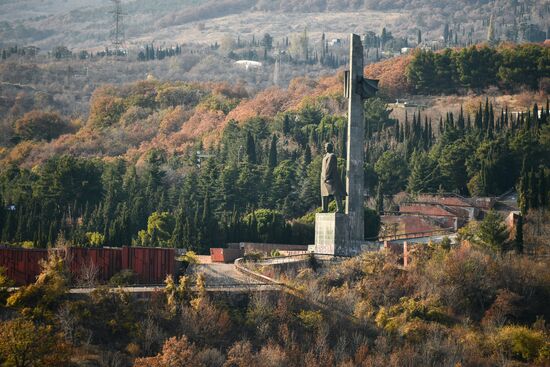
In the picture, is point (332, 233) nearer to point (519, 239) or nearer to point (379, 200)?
point (519, 239)

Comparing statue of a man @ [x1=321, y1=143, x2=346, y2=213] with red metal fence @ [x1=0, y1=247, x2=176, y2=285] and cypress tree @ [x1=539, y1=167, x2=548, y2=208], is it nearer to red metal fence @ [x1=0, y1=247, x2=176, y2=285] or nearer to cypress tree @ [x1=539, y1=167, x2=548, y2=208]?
red metal fence @ [x1=0, y1=247, x2=176, y2=285]

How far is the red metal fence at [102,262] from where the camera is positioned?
4944 cm

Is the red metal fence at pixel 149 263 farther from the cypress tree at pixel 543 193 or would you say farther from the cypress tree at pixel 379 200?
the cypress tree at pixel 379 200

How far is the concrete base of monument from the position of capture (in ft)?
182

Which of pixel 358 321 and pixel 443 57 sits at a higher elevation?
pixel 443 57

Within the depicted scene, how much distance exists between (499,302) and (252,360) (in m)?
12.0

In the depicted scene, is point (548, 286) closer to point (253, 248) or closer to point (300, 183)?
point (253, 248)

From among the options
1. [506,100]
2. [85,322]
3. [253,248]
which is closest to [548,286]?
[253,248]

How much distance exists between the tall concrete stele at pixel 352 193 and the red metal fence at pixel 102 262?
21.6 feet

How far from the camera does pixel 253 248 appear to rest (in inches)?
2451

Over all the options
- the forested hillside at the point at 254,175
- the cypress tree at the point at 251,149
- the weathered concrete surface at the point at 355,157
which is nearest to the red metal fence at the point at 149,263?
the weathered concrete surface at the point at 355,157

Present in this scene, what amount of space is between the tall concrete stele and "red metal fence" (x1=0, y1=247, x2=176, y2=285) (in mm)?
6584

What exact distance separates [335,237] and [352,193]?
213 centimetres

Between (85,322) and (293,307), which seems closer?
(85,322)
